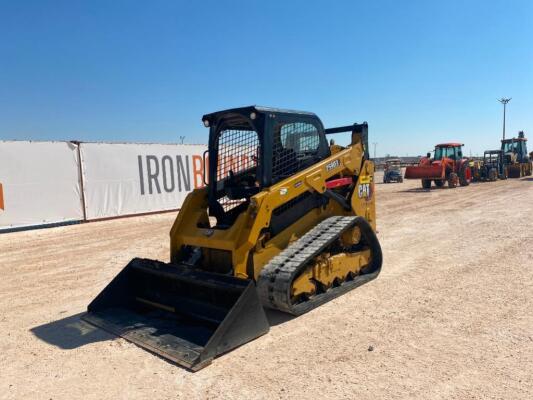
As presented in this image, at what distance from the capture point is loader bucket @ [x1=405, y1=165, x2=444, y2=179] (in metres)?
22.0

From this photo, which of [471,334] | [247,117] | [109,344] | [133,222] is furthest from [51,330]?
[133,222]

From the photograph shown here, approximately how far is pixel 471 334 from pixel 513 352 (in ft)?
1.52

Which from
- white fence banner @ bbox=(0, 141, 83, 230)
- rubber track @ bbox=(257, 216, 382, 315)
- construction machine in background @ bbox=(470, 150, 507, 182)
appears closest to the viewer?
rubber track @ bbox=(257, 216, 382, 315)

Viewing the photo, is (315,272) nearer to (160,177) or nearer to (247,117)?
(247,117)

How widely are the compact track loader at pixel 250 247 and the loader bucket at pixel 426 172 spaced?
650 inches

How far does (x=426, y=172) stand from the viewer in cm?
2212

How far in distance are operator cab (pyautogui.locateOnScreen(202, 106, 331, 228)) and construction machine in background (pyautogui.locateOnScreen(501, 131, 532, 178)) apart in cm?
2886

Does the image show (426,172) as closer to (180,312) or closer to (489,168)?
(489,168)

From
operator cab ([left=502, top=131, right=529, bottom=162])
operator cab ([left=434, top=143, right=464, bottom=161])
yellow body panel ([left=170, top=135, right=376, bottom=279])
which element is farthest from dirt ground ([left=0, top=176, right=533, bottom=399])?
operator cab ([left=502, top=131, right=529, bottom=162])

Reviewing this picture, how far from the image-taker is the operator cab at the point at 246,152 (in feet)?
18.3

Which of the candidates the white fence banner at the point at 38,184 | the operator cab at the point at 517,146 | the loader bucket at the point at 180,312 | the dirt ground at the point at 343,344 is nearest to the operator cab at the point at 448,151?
the operator cab at the point at 517,146

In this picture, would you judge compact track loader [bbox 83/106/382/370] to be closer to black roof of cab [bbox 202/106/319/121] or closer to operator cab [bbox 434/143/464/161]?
black roof of cab [bbox 202/106/319/121]

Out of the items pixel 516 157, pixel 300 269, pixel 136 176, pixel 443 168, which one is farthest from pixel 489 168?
pixel 300 269

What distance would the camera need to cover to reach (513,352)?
3.94 m
